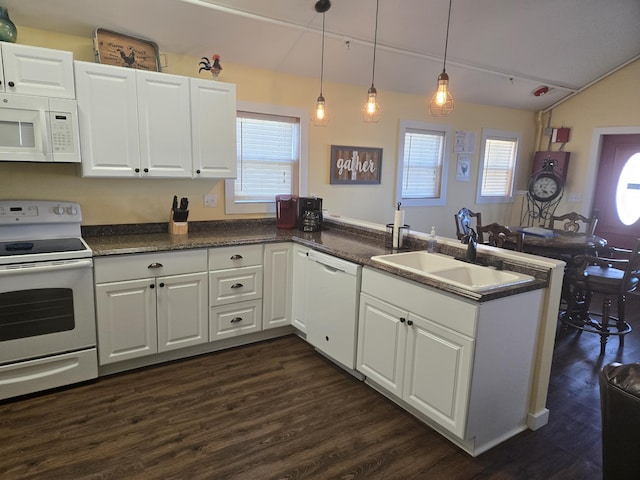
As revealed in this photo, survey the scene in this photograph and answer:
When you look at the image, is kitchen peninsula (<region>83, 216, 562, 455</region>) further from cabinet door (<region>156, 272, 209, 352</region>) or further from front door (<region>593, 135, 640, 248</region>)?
front door (<region>593, 135, 640, 248</region>)

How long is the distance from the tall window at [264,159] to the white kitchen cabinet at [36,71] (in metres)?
1.41

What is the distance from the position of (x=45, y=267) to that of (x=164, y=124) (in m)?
1.26

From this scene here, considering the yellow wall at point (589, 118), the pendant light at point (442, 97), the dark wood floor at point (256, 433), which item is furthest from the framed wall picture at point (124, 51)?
the yellow wall at point (589, 118)

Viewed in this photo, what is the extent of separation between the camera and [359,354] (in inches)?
108

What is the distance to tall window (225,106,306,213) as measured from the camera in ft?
12.4

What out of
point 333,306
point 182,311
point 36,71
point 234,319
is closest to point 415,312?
point 333,306

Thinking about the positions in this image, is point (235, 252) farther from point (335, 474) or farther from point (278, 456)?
point (335, 474)

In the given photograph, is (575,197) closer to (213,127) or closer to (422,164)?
(422,164)

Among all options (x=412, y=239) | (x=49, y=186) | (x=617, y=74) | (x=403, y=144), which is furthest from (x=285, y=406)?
(x=617, y=74)

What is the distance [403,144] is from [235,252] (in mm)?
2653

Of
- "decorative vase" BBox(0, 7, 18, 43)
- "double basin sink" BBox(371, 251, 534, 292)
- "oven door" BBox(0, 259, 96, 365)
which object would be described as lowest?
"oven door" BBox(0, 259, 96, 365)

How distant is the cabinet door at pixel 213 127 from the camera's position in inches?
123

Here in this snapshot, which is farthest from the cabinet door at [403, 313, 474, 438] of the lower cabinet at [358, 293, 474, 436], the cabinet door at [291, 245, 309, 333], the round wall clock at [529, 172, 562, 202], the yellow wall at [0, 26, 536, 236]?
the round wall clock at [529, 172, 562, 202]

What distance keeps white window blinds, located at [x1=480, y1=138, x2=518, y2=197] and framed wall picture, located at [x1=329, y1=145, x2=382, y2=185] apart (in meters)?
1.97
